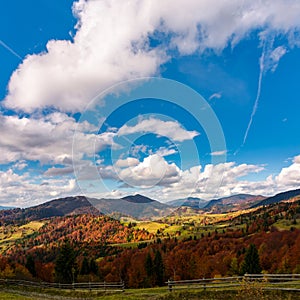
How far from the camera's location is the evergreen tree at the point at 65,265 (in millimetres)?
64688

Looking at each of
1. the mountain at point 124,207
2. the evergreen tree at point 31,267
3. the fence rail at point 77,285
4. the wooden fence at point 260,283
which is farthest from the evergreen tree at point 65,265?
the wooden fence at point 260,283

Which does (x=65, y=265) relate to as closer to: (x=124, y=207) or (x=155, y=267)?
(x=155, y=267)

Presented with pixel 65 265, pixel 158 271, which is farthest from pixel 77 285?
pixel 158 271

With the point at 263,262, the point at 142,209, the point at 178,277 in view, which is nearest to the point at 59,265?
the point at 142,209

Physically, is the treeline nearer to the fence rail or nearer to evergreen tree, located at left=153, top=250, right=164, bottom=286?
evergreen tree, located at left=153, top=250, right=164, bottom=286

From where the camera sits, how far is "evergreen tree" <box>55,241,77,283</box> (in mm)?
64688

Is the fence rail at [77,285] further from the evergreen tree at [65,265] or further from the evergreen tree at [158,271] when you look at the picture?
the evergreen tree at [158,271]

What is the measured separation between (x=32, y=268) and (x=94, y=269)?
18870mm

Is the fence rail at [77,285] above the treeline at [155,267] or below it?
above

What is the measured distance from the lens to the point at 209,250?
157 m

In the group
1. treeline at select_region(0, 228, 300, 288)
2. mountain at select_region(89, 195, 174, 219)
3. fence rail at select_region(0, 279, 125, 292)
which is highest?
mountain at select_region(89, 195, 174, 219)

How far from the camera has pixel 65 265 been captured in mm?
64812

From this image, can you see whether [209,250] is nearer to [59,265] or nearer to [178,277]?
[178,277]

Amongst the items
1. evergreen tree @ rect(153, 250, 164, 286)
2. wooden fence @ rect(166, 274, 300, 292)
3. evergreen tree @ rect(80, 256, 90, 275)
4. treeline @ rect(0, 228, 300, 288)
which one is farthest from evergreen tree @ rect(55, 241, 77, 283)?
wooden fence @ rect(166, 274, 300, 292)
